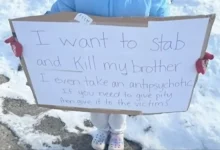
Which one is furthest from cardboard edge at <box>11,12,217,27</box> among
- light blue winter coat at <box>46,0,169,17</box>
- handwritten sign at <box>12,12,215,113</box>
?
light blue winter coat at <box>46,0,169,17</box>

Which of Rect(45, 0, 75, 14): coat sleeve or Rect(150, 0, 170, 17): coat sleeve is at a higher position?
Rect(45, 0, 75, 14): coat sleeve

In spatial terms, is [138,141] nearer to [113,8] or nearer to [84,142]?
[84,142]

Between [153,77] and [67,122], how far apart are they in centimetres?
84

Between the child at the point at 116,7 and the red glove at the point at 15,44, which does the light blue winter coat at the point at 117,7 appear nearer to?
the child at the point at 116,7

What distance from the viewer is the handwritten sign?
1.86 m

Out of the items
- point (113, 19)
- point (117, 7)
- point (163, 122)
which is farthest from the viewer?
point (163, 122)

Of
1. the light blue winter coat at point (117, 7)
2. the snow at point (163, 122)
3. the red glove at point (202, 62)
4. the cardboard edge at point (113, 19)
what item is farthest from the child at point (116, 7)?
the snow at point (163, 122)

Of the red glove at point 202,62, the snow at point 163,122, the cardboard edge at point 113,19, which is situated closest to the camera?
the cardboard edge at point 113,19

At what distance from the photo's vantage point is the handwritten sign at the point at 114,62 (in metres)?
1.86

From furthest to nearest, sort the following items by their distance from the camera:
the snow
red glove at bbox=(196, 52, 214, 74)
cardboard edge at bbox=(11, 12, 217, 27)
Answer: the snow
red glove at bbox=(196, 52, 214, 74)
cardboard edge at bbox=(11, 12, 217, 27)

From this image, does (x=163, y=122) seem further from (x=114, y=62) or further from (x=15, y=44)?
(x=15, y=44)

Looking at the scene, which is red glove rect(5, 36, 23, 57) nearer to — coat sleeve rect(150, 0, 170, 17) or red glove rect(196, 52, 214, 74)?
coat sleeve rect(150, 0, 170, 17)

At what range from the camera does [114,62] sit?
6.46ft

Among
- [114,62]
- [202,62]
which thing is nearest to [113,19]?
[114,62]
